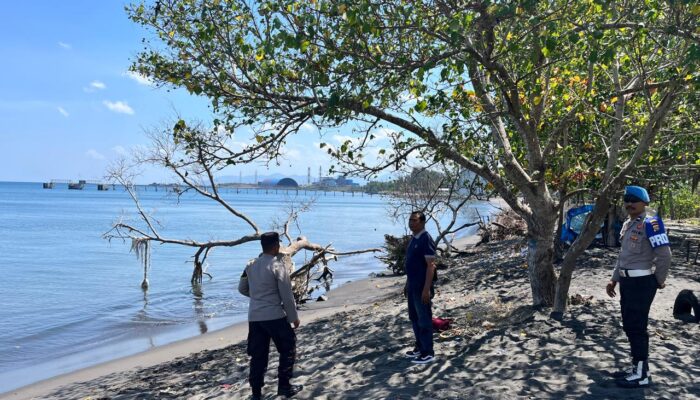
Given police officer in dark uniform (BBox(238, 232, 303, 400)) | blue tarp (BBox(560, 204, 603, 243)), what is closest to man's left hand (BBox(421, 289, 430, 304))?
police officer in dark uniform (BBox(238, 232, 303, 400))

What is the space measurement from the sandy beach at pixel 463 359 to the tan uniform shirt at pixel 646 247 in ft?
3.91

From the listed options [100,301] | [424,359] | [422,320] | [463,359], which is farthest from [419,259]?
[100,301]

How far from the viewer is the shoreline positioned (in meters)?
10.4

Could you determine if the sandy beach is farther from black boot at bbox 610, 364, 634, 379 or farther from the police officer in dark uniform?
the police officer in dark uniform

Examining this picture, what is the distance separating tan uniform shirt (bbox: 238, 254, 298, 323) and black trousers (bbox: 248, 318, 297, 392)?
0.27 ft

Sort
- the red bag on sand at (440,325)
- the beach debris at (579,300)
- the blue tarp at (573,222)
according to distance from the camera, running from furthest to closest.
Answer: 1. the blue tarp at (573,222)
2. the beach debris at (579,300)
3. the red bag on sand at (440,325)

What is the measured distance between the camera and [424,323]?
268 inches

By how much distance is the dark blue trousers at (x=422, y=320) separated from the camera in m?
6.79

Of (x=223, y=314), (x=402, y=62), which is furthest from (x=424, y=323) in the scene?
(x=223, y=314)

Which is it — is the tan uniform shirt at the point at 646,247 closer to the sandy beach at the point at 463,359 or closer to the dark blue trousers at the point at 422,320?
the sandy beach at the point at 463,359

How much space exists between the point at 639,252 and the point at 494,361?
211 cm

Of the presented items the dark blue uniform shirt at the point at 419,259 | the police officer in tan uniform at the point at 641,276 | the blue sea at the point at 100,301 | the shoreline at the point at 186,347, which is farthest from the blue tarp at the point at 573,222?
the police officer in tan uniform at the point at 641,276

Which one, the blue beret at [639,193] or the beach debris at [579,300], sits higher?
the blue beret at [639,193]

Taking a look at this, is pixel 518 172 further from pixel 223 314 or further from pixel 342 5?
pixel 223 314
